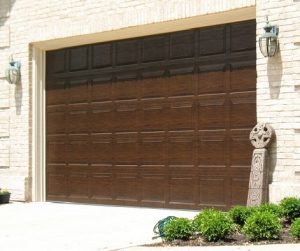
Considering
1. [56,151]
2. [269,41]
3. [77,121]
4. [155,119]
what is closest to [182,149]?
[155,119]

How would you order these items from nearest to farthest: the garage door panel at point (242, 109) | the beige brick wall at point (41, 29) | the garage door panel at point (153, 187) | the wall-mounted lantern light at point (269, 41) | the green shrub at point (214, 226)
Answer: the green shrub at point (214, 226), the wall-mounted lantern light at point (269, 41), the garage door panel at point (242, 109), the beige brick wall at point (41, 29), the garage door panel at point (153, 187)

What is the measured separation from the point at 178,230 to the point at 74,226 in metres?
2.92

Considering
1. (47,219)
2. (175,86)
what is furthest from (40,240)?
(175,86)

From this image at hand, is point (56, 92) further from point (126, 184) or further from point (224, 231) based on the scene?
point (224, 231)

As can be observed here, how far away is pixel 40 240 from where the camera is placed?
9680 millimetres

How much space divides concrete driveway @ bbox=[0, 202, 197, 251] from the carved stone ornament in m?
1.83

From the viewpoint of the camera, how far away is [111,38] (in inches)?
568

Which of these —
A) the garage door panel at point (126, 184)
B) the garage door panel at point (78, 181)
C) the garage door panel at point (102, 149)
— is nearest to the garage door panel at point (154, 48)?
the garage door panel at point (102, 149)

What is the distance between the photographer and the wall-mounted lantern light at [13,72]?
15.6 m

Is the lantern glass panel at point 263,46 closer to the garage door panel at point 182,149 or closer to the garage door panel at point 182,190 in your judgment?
the garage door panel at point 182,149

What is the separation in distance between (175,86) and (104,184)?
2.82 meters

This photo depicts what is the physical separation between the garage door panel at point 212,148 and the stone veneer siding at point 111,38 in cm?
118

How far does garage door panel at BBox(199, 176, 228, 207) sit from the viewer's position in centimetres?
1237

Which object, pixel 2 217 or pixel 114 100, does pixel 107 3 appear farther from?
pixel 2 217
